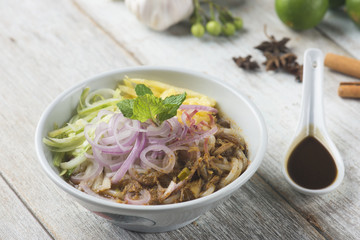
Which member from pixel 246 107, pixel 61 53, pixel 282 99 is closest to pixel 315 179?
pixel 246 107

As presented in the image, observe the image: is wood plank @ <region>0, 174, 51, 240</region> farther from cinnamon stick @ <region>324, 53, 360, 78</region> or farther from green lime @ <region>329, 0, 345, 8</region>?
green lime @ <region>329, 0, 345, 8</region>

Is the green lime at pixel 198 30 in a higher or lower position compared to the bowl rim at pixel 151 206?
lower

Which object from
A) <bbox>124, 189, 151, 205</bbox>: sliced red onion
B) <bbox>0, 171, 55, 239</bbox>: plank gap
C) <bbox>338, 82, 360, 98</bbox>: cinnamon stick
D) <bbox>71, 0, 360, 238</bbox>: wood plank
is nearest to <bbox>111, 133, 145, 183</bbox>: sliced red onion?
<bbox>124, 189, 151, 205</bbox>: sliced red onion

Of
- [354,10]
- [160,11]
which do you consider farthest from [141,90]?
[354,10]

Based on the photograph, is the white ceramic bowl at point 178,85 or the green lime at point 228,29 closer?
the white ceramic bowl at point 178,85

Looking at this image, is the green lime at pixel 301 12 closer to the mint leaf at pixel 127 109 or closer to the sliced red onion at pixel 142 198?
the mint leaf at pixel 127 109

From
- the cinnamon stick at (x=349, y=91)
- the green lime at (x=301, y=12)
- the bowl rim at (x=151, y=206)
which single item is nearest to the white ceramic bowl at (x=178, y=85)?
the bowl rim at (x=151, y=206)

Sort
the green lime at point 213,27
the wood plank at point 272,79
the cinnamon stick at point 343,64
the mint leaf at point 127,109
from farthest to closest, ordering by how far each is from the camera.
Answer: the green lime at point 213,27
the cinnamon stick at point 343,64
the wood plank at point 272,79
the mint leaf at point 127,109
